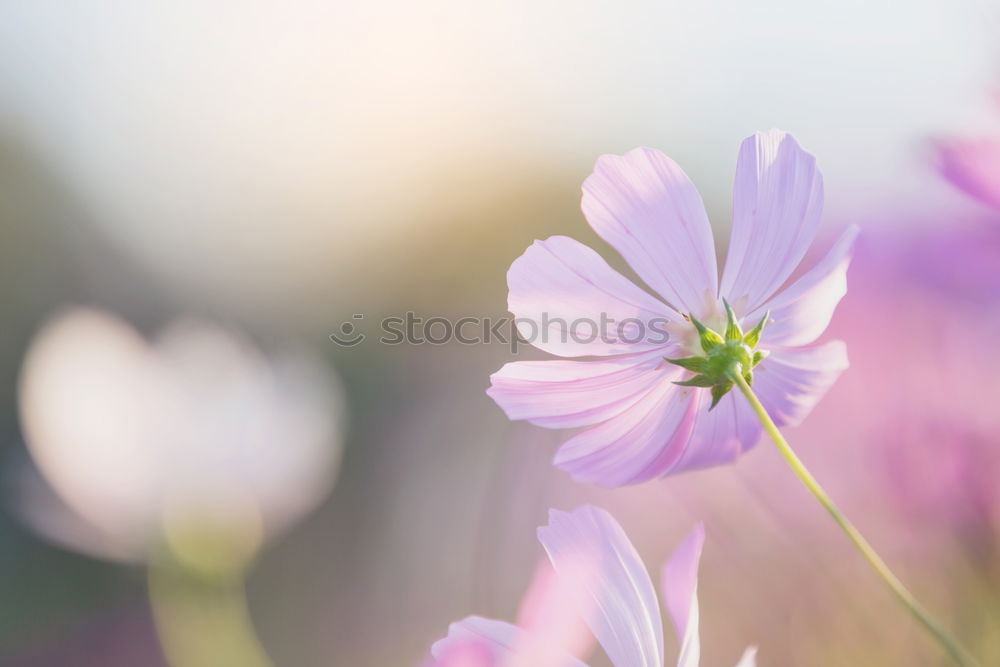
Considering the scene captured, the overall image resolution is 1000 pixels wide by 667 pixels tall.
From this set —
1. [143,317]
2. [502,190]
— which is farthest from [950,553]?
[143,317]

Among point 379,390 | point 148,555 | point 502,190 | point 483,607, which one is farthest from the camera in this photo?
point 502,190

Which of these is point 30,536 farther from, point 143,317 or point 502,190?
point 502,190

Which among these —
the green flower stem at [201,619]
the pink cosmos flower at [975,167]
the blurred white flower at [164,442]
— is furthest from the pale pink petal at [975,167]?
the blurred white flower at [164,442]

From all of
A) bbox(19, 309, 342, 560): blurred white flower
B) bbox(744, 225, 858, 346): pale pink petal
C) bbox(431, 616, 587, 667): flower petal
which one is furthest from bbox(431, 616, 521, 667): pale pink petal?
bbox(19, 309, 342, 560): blurred white flower

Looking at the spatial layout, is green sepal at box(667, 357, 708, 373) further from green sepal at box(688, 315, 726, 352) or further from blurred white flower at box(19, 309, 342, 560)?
blurred white flower at box(19, 309, 342, 560)

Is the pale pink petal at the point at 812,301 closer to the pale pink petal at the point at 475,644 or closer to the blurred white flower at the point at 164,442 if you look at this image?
the pale pink petal at the point at 475,644
